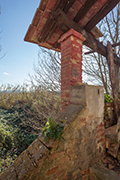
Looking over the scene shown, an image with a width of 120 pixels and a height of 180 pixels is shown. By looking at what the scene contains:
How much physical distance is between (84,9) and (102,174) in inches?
153

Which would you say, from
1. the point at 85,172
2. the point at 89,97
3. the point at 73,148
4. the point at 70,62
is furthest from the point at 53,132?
the point at 70,62

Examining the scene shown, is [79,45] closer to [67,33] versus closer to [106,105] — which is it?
[67,33]

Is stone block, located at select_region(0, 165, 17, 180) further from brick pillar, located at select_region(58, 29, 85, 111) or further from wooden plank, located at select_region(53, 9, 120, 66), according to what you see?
wooden plank, located at select_region(53, 9, 120, 66)

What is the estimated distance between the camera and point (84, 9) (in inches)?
94.0

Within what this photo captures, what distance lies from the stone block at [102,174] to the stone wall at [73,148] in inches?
4.3

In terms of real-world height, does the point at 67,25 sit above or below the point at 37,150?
above

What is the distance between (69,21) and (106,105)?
2864 mm

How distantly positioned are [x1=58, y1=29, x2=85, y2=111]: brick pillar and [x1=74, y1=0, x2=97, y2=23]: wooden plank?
46 centimetres

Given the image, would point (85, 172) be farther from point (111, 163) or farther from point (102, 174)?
point (111, 163)

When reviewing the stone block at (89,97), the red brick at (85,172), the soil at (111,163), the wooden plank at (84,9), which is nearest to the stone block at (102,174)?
the red brick at (85,172)

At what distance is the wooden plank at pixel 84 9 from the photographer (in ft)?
7.48

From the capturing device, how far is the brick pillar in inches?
97.1

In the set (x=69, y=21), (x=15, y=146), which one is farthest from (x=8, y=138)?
(x=69, y=21)

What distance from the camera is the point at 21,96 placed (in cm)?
801
